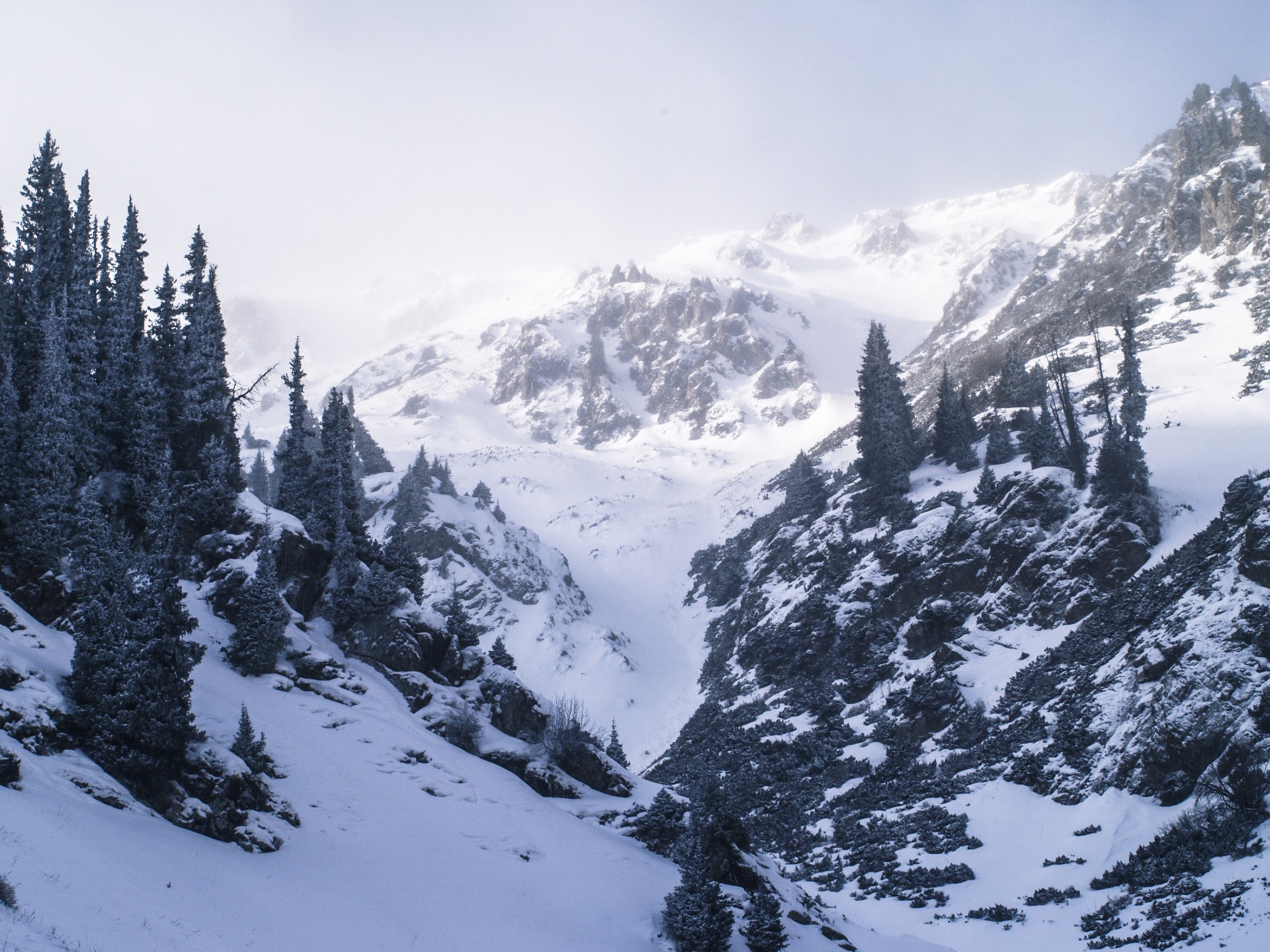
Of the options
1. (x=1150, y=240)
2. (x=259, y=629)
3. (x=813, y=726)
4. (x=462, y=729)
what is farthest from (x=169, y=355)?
(x=1150, y=240)

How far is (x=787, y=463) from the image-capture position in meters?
136

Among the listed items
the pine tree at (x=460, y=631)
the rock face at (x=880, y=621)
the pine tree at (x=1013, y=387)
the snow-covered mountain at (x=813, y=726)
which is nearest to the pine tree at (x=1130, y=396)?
the snow-covered mountain at (x=813, y=726)

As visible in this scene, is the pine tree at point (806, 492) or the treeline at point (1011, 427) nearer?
the treeline at point (1011, 427)

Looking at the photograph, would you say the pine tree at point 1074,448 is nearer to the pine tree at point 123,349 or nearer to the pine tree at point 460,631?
the pine tree at point 460,631

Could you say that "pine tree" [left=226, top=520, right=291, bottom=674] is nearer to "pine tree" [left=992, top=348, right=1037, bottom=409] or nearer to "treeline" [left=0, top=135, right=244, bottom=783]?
"treeline" [left=0, top=135, right=244, bottom=783]

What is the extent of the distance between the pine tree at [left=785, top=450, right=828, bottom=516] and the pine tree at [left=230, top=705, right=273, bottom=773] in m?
64.0

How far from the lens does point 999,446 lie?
60.3 metres

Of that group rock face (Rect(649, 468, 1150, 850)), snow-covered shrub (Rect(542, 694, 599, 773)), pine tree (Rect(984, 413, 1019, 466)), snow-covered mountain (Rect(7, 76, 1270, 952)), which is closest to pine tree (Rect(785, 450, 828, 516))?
snow-covered mountain (Rect(7, 76, 1270, 952))

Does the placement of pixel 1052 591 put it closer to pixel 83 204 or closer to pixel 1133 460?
pixel 1133 460

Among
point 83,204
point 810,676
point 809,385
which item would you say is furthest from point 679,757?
point 809,385

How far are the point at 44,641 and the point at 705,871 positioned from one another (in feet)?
59.4

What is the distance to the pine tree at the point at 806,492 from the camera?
262 ft

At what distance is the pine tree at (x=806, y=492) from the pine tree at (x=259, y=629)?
194 feet

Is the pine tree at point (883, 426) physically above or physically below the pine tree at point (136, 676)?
above
